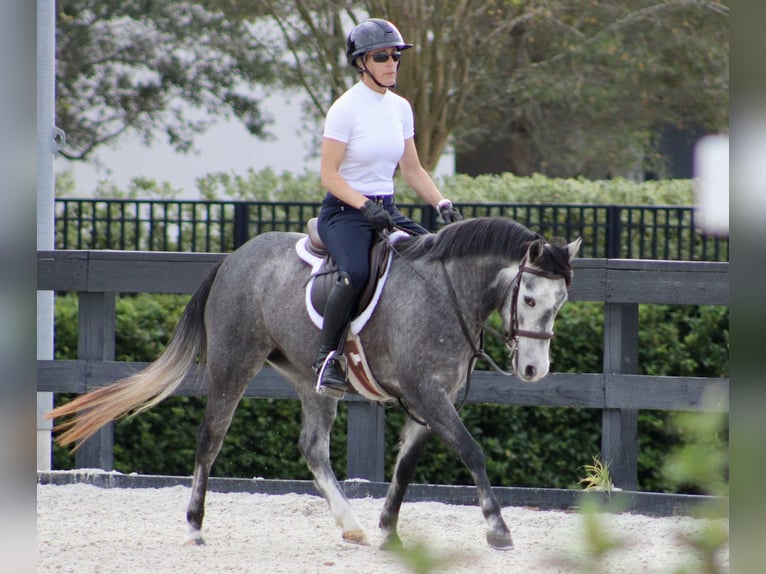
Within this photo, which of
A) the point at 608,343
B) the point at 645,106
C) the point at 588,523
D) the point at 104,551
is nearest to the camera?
the point at 588,523

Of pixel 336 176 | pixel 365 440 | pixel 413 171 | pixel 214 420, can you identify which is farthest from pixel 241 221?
pixel 336 176

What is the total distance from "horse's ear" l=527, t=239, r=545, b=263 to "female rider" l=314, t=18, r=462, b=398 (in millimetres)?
603

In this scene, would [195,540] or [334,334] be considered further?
[195,540]

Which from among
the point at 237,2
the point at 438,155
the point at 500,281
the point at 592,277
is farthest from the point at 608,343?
the point at 237,2

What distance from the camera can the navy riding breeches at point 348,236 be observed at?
16.7 ft

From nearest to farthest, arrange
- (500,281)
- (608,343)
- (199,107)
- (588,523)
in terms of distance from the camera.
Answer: (588,523) → (500,281) → (608,343) → (199,107)

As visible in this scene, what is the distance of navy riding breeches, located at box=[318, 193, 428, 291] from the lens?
5.10 meters

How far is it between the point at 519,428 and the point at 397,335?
267 cm

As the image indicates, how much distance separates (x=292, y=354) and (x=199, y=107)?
44.4 ft

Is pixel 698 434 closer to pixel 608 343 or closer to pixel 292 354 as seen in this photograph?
pixel 292 354

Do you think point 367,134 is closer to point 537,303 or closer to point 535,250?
point 535,250

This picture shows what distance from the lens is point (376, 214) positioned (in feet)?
16.3

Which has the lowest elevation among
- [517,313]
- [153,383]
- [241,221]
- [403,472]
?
[403,472]

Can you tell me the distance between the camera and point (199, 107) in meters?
18.5
